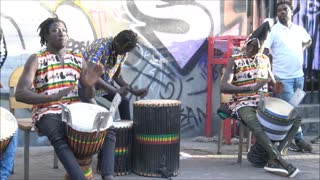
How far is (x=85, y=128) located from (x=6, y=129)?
0.56m

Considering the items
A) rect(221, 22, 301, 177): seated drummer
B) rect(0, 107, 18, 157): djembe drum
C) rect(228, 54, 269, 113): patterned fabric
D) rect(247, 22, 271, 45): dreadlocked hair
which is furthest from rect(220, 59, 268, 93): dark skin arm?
rect(0, 107, 18, 157): djembe drum

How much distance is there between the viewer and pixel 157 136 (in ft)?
17.7

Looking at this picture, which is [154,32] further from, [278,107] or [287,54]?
[278,107]

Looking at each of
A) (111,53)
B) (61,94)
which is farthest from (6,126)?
(111,53)

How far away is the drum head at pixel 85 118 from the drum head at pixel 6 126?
0.40 meters

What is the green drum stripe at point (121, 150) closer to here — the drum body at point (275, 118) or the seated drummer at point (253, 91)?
the seated drummer at point (253, 91)

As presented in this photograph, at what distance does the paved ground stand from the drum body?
452 millimetres

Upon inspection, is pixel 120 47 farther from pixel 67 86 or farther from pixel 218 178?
pixel 218 178

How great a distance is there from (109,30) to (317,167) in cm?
312

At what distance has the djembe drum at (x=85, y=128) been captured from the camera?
Answer: 3795 mm

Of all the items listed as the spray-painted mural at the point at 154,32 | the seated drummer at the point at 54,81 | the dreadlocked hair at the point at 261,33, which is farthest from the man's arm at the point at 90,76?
the spray-painted mural at the point at 154,32

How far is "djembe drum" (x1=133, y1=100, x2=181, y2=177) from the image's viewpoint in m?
5.40

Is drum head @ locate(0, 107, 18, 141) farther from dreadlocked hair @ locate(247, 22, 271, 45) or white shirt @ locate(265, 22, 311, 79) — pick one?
white shirt @ locate(265, 22, 311, 79)

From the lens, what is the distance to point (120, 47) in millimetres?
5246
